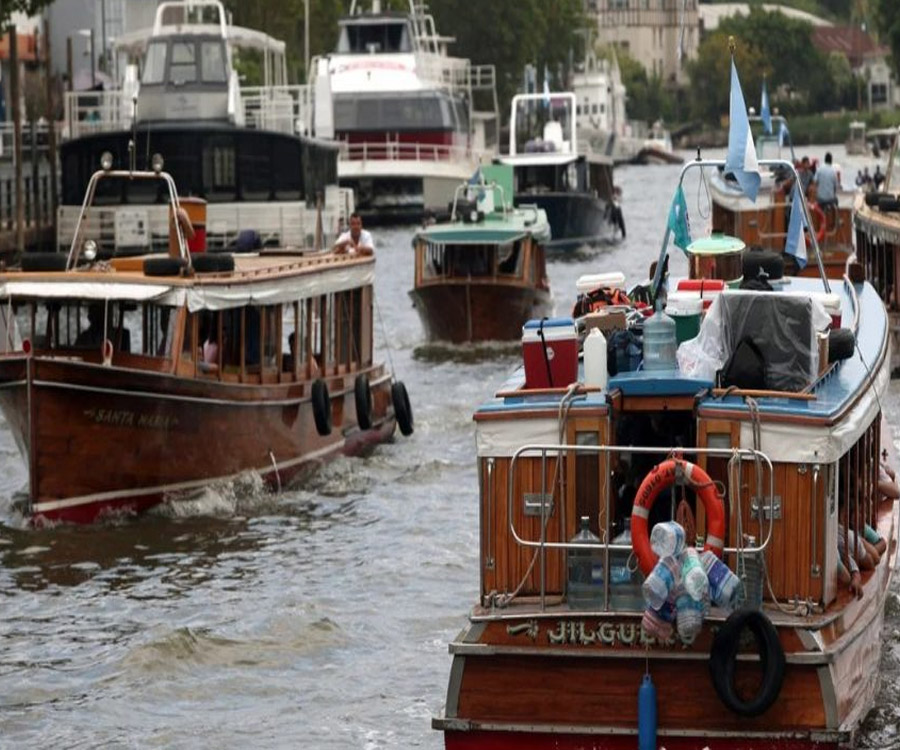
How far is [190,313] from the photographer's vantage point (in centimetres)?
2266

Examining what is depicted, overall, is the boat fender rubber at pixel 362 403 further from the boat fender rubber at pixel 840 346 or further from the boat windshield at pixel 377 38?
the boat windshield at pixel 377 38

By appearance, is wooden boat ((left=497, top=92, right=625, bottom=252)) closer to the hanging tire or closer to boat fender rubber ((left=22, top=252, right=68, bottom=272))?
the hanging tire

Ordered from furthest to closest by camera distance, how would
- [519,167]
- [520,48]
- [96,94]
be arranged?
1. [520,48]
2. [519,167]
3. [96,94]

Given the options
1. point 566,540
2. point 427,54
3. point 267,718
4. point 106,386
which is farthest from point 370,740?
point 427,54

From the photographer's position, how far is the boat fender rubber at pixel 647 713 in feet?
41.6

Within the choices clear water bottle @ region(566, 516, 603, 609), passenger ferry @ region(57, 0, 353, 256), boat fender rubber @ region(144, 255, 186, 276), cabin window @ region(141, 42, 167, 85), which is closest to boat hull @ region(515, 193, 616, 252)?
passenger ferry @ region(57, 0, 353, 256)

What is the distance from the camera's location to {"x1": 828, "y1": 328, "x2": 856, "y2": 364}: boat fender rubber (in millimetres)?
15398

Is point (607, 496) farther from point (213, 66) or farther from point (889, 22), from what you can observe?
point (889, 22)

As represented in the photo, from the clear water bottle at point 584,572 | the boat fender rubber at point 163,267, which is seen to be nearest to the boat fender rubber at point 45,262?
the boat fender rubber at point 163,267

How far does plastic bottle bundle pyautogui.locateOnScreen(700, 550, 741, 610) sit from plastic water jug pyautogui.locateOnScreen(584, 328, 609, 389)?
1539mm

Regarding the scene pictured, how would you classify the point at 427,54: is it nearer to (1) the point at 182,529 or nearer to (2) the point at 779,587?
(1) the point at 182,529

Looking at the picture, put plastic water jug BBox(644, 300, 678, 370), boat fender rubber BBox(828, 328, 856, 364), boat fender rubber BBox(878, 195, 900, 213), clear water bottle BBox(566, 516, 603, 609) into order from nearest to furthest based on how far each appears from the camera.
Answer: clear water bottle BBox(566, 516, 603, 609) → plastic water jug BBox(644, 300, 678, 370) → boat fender rubber BBox(828, 328, 856, 364) → boat fender rubber BBox(878, 195, 900, 213)

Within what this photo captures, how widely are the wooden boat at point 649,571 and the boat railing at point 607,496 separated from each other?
0.01 metres

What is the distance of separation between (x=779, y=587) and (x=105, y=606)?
25.3ft
